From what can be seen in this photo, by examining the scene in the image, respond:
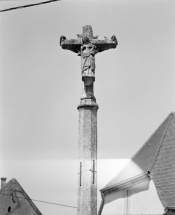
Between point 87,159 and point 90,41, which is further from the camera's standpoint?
point 90,41

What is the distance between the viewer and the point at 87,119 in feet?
22.0

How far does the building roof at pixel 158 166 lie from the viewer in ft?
48.1

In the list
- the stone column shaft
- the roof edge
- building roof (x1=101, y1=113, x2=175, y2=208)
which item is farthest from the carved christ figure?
the roof edge

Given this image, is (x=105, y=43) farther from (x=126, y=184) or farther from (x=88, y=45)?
(x=126, y=184)

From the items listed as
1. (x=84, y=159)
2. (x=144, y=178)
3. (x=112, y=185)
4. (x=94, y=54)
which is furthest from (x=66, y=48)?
(x=112, y=185)

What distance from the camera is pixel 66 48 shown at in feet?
23.8

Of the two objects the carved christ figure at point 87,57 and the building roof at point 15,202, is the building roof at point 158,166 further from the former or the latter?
the carved christ figure at point 87,57

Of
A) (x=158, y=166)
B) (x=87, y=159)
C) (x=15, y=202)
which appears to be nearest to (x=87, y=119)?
(x=87, y=159)

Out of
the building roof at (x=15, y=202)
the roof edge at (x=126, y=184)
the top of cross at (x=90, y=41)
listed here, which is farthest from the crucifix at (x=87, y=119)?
the building roof at (x=15, y=202)

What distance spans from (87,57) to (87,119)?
1004 millimetres

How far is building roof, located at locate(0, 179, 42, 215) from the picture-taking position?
76.0ft

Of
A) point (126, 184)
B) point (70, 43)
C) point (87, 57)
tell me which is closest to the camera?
point (87, 57)

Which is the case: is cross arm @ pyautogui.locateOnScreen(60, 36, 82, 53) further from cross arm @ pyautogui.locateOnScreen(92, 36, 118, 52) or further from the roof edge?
the roof edge

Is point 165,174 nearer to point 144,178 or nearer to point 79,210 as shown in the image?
point 144,178
